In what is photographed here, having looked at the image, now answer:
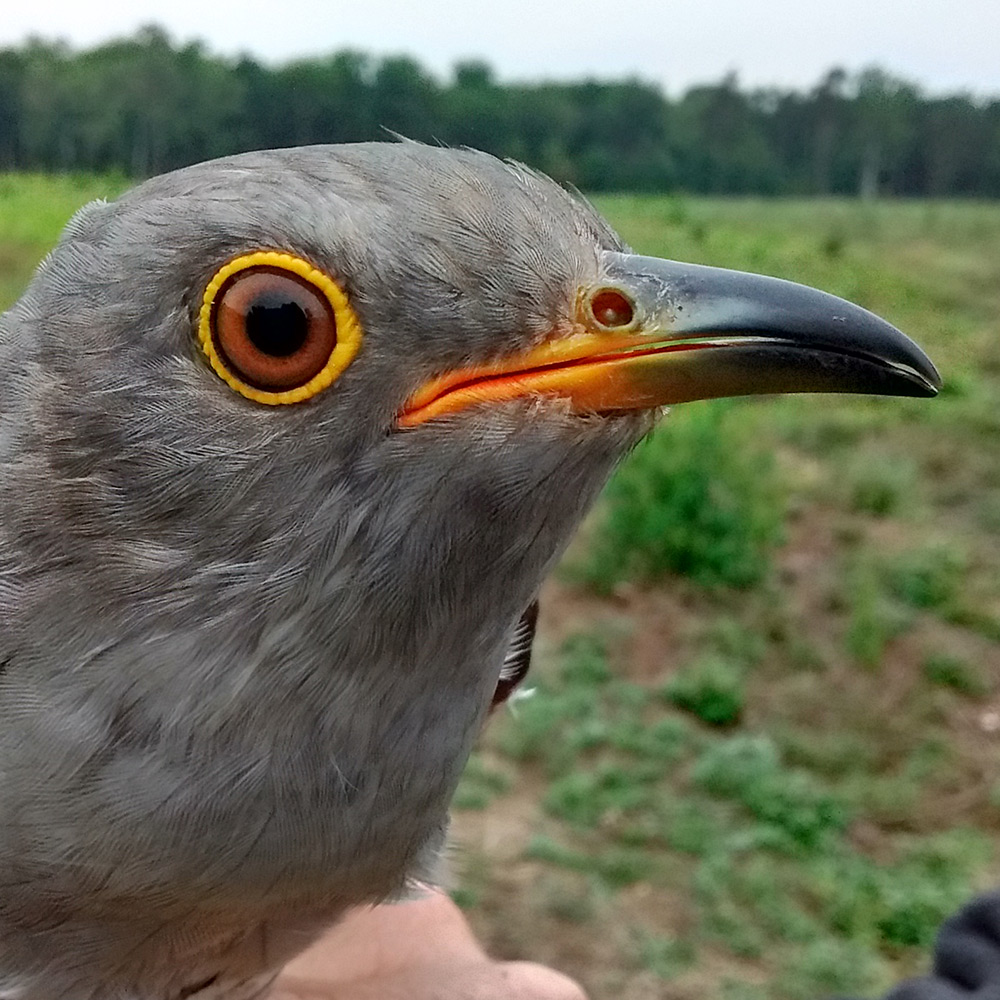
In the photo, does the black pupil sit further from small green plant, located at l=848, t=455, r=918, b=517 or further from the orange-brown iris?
small green plant, located at l=848, t=455, r=918, b=517

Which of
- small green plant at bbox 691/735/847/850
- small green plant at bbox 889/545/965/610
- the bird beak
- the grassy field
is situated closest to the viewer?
the bird beak

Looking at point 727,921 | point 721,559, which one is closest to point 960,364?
point 721,559

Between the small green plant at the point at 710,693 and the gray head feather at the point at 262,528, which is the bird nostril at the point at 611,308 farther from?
the small green plant at the point at 710,693

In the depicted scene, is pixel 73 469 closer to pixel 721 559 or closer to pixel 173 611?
pixel 173 611

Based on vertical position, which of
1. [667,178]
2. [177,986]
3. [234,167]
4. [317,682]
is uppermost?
[667,178]

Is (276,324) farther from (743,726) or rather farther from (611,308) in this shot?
(743,726)

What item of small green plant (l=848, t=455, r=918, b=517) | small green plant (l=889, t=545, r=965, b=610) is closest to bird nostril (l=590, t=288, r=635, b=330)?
small green plant (l=889, t=545, r=965, b=610)
